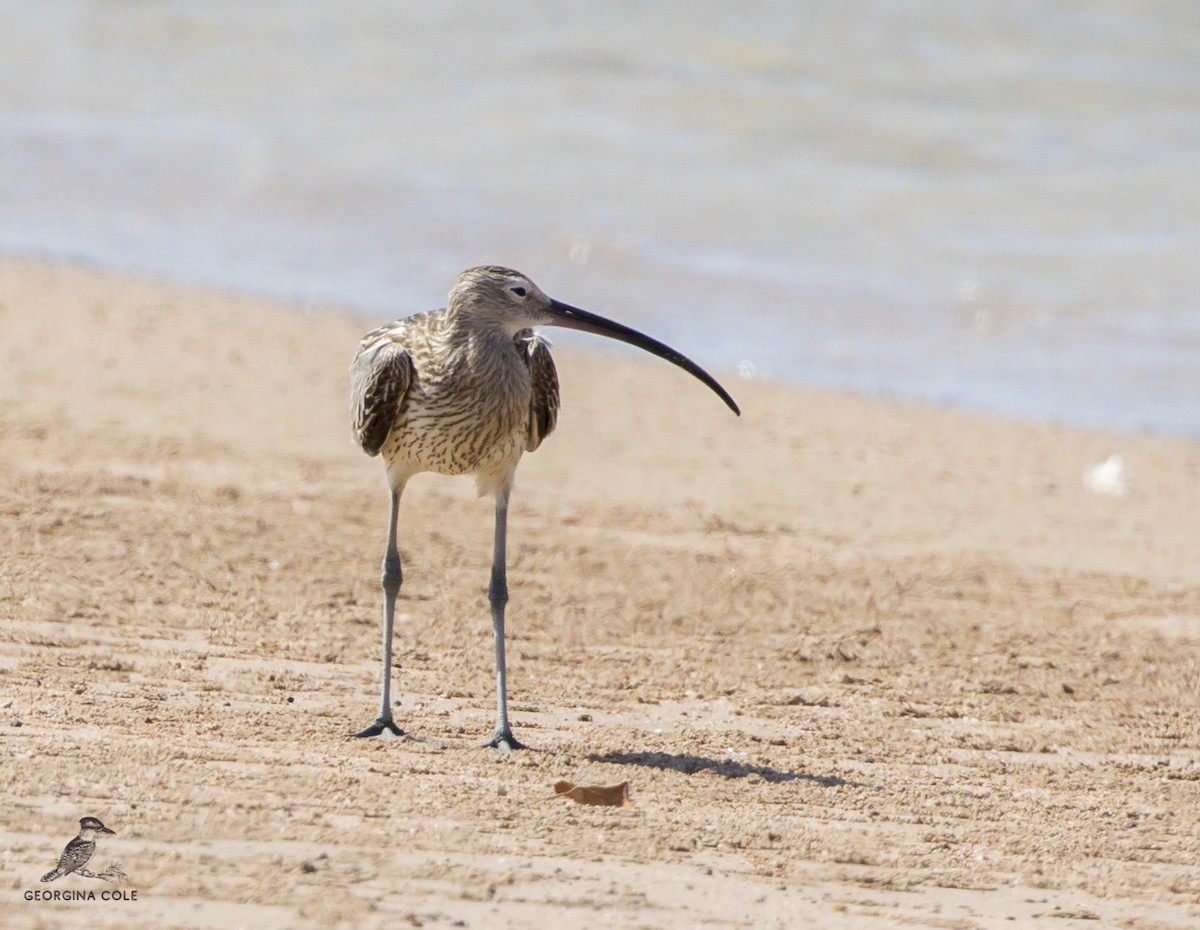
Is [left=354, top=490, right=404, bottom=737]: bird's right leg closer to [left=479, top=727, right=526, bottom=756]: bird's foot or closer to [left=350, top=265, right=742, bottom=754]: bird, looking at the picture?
[left=350, top=265, right=742, bottom=754]: bird

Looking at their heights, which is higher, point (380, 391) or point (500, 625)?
point (380, 391)

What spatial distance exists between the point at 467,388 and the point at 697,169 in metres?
12.4

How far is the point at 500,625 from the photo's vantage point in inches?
250

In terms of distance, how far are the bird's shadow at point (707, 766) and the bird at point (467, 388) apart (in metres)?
0.42

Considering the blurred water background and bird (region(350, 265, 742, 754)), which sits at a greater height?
the blurred water background

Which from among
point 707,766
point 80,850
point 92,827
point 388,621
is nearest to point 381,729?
point 388,621

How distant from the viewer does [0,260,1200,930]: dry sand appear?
15.1 ft

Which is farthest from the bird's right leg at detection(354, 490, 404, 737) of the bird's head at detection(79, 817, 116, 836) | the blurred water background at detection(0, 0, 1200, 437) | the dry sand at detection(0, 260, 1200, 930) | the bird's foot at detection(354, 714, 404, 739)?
the blurred water background at detection(0, 0, 1200, 437)

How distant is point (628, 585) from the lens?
7.96 meters

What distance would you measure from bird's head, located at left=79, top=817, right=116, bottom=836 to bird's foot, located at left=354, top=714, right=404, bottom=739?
134 centimetres

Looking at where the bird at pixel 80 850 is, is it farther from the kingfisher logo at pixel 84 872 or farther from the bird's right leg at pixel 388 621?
the bird's right leg at pixel 388 621

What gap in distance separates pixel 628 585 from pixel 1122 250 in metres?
9.35

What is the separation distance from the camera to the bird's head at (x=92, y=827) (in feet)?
14.6

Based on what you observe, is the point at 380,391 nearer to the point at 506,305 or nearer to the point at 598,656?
the point at 506,305
